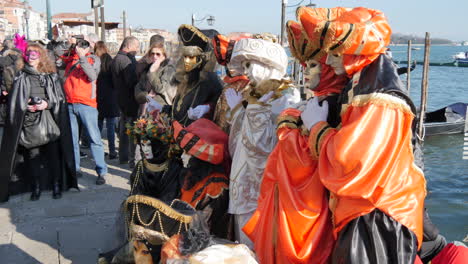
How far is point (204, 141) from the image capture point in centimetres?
334

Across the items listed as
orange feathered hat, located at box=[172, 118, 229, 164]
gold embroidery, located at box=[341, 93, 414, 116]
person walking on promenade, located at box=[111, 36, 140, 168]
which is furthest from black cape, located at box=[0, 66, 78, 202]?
gold embroidery, located at box=[341, 93, 414, 116]

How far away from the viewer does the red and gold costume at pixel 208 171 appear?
3350 mm

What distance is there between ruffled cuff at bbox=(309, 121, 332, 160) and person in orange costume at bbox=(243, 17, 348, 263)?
0.38 feet

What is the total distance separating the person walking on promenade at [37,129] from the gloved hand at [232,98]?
9.05ft

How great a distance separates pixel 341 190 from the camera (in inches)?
77.7

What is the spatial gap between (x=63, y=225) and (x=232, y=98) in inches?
98.4

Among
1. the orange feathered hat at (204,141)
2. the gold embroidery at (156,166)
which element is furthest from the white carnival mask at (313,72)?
the gold embroidery at (156,166)

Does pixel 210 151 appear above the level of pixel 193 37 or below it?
below

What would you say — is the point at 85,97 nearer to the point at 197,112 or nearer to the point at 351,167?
the point at 197,112

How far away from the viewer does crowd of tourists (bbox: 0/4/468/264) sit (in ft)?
6.59

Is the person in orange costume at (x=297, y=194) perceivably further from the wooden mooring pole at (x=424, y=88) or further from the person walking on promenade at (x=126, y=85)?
the wooden mooring pole at (x=424, y=88)

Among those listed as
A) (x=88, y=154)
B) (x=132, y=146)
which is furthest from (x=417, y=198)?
(x=88, y=154)

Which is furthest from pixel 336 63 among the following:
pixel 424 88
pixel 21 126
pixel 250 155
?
pixel 424 88

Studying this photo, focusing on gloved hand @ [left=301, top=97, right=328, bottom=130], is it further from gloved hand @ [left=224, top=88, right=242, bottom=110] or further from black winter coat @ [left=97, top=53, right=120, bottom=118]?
black winter coat @ [left=97, top=53, right=120, bottom=118]
